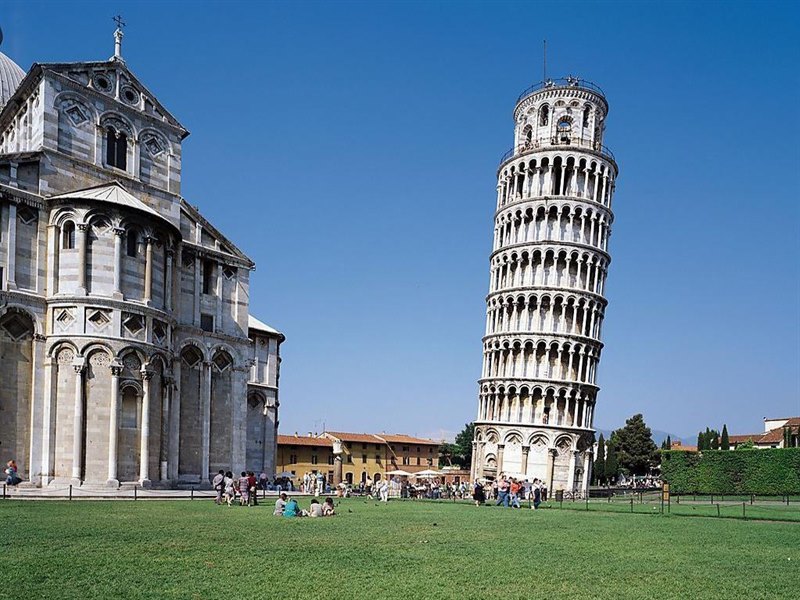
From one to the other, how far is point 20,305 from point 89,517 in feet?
48.3

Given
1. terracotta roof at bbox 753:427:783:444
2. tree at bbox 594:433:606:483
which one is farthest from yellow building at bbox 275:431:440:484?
terracotta roof at bbox 753:427:783:444

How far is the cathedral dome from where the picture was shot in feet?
155

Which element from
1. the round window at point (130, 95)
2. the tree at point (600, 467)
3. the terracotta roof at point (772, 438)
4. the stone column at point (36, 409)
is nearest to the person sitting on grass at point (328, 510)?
the stone column at point (36, 409)

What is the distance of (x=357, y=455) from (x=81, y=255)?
203 ft

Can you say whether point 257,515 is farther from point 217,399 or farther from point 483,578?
point 217,399

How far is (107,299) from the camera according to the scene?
32.8m

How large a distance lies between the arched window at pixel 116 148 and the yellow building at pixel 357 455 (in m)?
50.3

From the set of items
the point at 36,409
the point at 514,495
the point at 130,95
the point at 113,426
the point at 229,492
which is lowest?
the point at 514,495

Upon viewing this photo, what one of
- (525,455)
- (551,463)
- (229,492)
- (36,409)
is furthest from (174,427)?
(551,463)

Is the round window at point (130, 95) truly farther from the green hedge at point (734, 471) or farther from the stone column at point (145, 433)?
the green hedge at point (734, 471)

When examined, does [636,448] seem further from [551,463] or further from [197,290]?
[197,290]

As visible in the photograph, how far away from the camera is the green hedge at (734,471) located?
53094 mm

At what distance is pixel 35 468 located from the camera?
3133 cm

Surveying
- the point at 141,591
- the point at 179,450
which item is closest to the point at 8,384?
the point at 179,450
